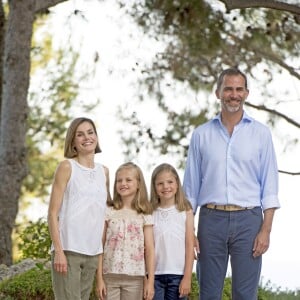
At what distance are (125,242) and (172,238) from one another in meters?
0.25

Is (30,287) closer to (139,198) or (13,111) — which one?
(139,198)

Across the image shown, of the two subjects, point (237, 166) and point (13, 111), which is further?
point (13, 111)

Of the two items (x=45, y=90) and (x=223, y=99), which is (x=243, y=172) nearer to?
(x=223, y=99)

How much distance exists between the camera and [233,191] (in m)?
4.35

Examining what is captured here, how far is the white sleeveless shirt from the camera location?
421cm

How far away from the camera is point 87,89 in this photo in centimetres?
1557

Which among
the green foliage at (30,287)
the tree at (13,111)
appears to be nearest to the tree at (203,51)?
the tree at (13,111)

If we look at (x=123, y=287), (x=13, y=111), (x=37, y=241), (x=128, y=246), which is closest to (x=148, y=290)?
(x=123, y=287)

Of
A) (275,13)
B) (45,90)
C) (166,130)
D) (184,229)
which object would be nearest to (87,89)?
(45,90)

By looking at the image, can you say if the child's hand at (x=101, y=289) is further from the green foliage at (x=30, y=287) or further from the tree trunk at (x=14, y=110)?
the tree trunk at (x=14, y=110)

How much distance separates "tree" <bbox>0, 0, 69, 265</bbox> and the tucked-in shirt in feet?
15.4

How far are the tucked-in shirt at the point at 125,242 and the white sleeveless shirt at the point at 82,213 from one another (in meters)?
0.12

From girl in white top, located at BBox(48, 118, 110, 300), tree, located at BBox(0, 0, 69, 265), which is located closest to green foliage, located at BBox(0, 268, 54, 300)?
girl in white top, located at BBox(48, 118, 110, 300)

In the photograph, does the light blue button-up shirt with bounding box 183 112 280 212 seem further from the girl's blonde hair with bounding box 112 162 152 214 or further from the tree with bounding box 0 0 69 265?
the tree with bounding box 0 0 69 265
